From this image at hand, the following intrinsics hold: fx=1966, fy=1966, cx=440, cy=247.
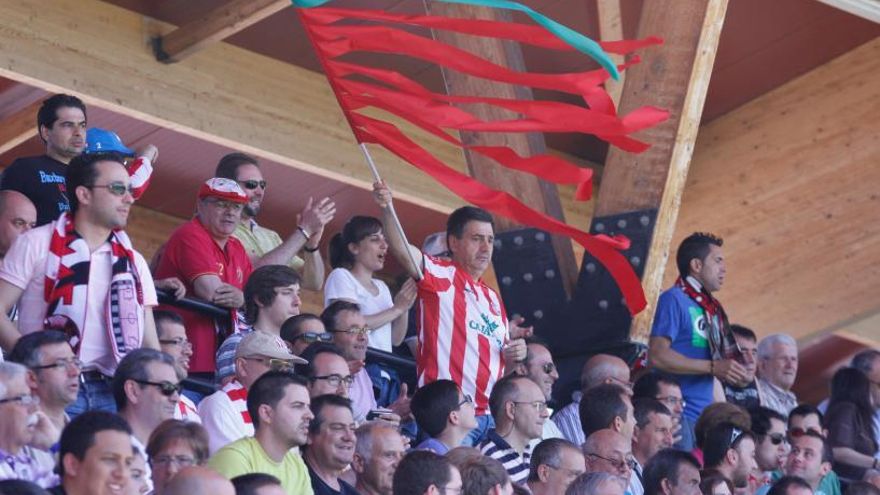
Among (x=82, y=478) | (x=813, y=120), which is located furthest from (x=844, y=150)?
(x=82, y=478)

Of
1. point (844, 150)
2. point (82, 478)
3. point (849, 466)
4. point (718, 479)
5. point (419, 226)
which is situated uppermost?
point (844, 150)

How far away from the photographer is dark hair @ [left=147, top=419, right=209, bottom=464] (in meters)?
5.78

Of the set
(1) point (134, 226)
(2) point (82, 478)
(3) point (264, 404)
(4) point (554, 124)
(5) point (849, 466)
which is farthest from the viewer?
(1) point (134, 226)

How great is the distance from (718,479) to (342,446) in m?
1.94

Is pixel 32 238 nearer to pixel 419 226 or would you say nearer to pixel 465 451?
pixel 465 451

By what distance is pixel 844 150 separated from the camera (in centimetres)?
1223

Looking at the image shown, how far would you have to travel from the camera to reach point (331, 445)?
21.7ft

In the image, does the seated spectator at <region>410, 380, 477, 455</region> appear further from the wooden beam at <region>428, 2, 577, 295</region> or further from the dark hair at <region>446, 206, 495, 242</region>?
the wooden beam at <region>428, 2, 577, 295</region>

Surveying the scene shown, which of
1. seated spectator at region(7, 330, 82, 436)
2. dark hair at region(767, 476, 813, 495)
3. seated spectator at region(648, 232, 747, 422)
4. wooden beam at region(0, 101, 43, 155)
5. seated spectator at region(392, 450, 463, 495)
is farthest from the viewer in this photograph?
wooden beam at region(0, 101, 43, 155)

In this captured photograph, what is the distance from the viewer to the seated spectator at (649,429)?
835cm

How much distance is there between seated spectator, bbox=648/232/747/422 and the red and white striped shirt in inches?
46.8

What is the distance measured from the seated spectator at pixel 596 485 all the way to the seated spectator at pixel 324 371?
0.89 meters

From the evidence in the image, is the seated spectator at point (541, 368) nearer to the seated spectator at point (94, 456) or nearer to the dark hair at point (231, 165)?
the dark hair at point (231, 165)

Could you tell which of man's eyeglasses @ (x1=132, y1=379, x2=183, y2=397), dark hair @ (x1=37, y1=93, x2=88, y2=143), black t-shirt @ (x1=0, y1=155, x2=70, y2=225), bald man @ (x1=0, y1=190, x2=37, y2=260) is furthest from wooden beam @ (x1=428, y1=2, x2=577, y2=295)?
man's eyeglasses @ (x1=132, y1=379, x2=183, y2=397)
